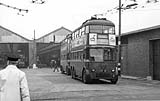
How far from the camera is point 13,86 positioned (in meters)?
5.98

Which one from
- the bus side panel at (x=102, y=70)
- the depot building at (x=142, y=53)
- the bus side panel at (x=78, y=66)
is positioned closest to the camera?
the bus side panel at (x=102, y=70)

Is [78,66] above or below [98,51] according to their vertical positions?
below

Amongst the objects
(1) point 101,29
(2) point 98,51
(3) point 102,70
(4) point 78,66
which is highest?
(1) point 101,29

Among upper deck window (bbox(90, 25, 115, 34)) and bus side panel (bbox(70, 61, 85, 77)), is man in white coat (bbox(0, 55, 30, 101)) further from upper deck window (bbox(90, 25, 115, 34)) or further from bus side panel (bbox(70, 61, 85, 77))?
bus side panel (bbox(70, 61, 85, 77))

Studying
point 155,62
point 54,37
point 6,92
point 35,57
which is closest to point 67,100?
point 6,92

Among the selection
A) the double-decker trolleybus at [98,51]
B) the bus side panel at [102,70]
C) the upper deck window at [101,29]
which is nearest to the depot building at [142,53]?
the upper deck window at [101,29]

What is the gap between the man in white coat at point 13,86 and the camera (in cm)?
596

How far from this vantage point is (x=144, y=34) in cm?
3175

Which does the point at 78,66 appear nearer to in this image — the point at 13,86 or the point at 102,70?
the point at 102,70

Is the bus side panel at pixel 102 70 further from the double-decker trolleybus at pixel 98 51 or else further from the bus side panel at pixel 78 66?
the bus side panel at pixel 78 66

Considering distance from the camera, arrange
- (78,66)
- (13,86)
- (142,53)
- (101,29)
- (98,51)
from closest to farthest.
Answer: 1. (13,86)
2. (98,51)
3. (101,29)
4. (78,66)
5. (142,53)

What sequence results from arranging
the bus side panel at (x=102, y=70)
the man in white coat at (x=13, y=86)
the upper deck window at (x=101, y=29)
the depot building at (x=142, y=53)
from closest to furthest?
the man in white coat at (x=13, y=86)
the bus side panel at (x=102, y=70)
the upper deck window at (x=101, y=29)
the depot building at (x=142, y=53)

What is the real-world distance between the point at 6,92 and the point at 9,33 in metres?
68.8

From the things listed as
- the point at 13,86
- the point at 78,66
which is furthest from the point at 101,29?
the point at 13,86
